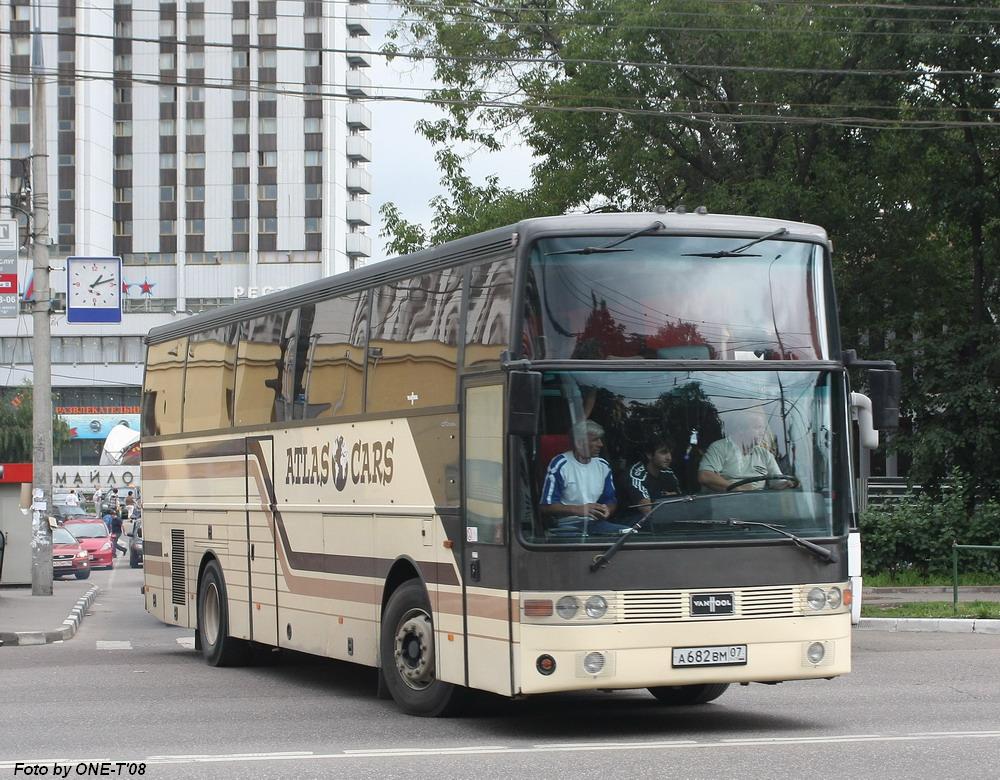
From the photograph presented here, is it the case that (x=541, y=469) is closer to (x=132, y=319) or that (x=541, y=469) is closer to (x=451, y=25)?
(x=451, y=25)

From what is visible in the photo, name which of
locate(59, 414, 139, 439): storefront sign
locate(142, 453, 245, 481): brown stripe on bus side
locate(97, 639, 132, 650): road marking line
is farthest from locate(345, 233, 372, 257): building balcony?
locate(142, 453, 245, 481): brown stripe on bus side

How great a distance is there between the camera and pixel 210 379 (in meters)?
17.1

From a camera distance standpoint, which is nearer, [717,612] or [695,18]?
[717,612]

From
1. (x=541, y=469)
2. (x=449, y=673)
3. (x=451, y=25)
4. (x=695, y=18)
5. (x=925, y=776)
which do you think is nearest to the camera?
(x=925, y=776)

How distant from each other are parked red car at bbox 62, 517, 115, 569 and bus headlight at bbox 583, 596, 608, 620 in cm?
3744

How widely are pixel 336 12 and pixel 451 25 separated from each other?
2625 inches

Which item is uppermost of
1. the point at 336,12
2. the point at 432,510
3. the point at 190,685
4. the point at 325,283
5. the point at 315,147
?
the point at 336,12

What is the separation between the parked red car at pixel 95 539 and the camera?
1825 inches

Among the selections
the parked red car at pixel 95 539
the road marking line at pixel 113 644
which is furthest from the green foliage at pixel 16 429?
the road marking line at pixel 113 644

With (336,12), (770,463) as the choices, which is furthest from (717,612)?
(336,12)

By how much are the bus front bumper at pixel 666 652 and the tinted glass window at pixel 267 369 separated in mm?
4992

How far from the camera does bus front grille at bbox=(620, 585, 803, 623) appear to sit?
10477 mm

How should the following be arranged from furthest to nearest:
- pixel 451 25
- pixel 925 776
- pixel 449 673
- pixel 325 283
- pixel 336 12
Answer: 1. pixel 336 12
2. pixel 451 25
3. pixel 325 283
4. pixel 449 673
5. pixel 925 776

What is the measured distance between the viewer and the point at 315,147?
102m
